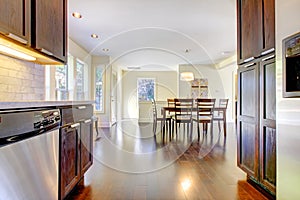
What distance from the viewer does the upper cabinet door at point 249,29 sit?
2219 mm

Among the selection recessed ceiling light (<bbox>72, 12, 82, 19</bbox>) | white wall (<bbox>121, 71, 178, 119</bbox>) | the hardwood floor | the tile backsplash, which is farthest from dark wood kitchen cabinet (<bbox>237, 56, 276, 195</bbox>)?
white wall (<bbox>121, 71, 178, 119</bbox>)

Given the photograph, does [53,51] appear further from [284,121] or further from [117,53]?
[117,53]

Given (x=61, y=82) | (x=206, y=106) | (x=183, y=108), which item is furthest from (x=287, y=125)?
(x=61, y=82)

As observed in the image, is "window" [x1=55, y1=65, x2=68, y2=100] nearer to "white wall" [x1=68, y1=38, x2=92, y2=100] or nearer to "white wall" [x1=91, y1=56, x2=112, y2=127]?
"white wall" [x1=68, y1=38, x2=92, y2=100]

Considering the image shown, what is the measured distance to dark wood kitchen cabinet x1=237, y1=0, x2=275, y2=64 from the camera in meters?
1.99

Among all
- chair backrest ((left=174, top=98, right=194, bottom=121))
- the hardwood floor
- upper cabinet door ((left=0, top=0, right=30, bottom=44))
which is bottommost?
the hardwood floor

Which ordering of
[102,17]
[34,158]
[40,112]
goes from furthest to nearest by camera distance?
[102,17] < [40,112] < [34,158]

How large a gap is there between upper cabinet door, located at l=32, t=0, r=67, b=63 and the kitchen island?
532mm

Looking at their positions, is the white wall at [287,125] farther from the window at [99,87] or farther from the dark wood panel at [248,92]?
the window at [99,87]

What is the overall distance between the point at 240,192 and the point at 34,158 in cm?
184

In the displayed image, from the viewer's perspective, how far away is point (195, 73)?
9648 millimetres

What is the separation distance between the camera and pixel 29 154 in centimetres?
128

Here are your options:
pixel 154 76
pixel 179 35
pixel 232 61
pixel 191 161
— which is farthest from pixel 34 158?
pixel 154 76

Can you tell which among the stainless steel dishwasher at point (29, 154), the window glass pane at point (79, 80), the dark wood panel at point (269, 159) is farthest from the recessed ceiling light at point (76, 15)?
the dark wood panel at point (269, 159)
